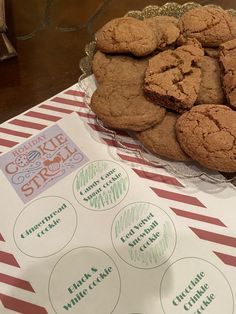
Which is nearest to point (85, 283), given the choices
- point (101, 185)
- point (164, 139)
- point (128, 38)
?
point (101, 185)

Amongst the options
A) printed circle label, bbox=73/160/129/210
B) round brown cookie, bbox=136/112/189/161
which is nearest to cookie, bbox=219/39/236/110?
round brown cookie, bbox=136/112/189/161

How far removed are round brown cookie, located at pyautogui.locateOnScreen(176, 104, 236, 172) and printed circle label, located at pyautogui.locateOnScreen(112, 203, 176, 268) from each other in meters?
0.15

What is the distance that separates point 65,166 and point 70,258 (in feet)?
0.74

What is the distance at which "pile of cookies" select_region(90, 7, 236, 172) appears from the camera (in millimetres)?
698

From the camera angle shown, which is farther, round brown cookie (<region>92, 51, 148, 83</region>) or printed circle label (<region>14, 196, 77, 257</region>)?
round brown cookie (<region>92, 51, 148, 83</region>)

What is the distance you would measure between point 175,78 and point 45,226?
1.44ft

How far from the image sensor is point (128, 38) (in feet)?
2.74

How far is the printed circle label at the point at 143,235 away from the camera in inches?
26.0

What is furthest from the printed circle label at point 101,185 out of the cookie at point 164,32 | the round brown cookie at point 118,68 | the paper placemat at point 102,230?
the cookie at point 164,32

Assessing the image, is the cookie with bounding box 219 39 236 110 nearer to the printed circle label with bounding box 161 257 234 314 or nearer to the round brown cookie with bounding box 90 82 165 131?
the round brown cookie with bounding box 90 82 165 131

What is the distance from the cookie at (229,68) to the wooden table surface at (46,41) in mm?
414

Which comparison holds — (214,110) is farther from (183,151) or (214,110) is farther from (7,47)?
(7,47)

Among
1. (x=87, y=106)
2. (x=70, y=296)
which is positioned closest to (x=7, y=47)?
(x=87, y=106)

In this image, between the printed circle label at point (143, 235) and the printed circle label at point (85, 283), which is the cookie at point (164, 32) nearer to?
the printed circle label at point (143, 235)
